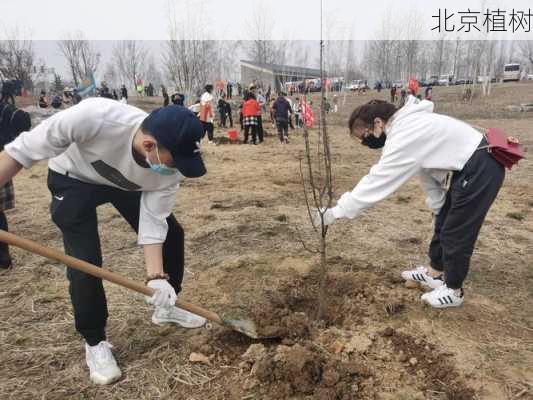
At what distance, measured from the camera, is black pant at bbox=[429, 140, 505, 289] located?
2.36 metres

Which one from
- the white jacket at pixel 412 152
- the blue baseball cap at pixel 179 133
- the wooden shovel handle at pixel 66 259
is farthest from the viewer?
the white jacket at pixel 412 152

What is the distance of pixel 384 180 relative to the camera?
2.37 meters

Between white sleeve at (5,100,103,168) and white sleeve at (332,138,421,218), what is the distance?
55.7 inches

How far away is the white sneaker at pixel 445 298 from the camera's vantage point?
272 cm

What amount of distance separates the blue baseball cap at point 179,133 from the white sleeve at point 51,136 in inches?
10.7

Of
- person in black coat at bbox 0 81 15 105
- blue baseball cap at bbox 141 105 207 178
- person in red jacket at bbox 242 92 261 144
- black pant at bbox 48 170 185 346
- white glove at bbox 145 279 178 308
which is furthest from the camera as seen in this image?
person in red jacket at bbox 242 92 261 144

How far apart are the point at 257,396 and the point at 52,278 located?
2126mm

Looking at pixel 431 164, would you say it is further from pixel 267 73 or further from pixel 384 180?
pixel 267 73

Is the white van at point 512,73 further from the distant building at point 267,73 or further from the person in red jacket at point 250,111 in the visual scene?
the person in red jacket at point 250,111

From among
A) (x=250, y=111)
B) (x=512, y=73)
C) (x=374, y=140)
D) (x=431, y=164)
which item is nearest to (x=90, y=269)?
(x=374, y=140)

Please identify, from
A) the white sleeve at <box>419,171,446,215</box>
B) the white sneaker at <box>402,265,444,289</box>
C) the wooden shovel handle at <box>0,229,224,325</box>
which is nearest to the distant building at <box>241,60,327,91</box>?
the white sneaker at <box>402,265,444,289</box>

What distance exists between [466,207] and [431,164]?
1.12 ft

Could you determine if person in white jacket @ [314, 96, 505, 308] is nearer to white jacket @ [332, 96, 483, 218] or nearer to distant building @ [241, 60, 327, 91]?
white jacket @ [332, 96, 483, 218]

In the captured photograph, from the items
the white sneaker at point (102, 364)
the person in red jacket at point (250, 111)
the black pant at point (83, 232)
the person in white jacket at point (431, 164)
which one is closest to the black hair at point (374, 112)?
the person in white jacket at point (431, 164)
